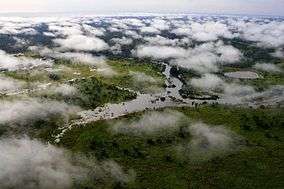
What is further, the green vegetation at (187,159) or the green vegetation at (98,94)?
the green vegetation at (98,94)

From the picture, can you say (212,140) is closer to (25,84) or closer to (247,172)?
(247,172)

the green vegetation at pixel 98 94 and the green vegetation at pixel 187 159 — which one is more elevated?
the green vegetation at pixel 187 159

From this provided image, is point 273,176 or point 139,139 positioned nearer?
point 273,176

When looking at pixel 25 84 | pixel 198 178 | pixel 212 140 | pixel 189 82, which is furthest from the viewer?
pixel 189 82

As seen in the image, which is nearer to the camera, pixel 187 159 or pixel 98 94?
pixel 187 159

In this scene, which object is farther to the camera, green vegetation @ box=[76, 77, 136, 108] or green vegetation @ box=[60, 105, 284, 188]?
green vegetation @ box=[76, 77, 136, 108]

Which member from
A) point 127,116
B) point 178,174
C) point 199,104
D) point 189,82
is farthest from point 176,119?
point 189,82

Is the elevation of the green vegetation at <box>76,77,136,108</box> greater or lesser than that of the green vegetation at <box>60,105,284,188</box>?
lesser

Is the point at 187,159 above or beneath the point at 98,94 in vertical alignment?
above
